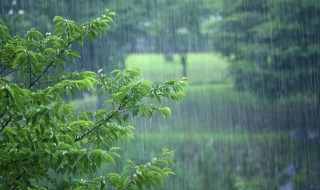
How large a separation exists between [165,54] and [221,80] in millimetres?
1199

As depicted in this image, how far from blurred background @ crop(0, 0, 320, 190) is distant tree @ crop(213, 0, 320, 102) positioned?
2 centimetres

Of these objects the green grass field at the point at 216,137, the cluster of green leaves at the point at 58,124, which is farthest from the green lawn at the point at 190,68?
the cluster of green leaves at the point at 58,124

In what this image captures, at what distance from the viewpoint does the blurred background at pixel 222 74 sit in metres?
8.76

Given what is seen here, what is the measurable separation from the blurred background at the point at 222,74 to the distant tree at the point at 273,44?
0.02 meters

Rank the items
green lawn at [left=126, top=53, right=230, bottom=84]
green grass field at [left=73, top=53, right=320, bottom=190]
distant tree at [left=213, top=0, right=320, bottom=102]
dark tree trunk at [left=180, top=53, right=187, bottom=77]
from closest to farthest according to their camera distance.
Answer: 1. green grass field at [left=73, top=53, right=320, bottom=190]
2. distant tree at [left=213, top=0, right=320, bottom=102]
3. green lawn at [left=126, top=53, right=230, bottom=84]
4. dark tree trunk at [left=180, top=53, right=187, bottom=77]

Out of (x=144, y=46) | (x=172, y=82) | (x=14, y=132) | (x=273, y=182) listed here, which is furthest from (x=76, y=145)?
(x=144, y=46)

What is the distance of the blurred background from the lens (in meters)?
8.76

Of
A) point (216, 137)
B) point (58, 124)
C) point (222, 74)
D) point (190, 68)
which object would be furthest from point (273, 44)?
point (58, 124)

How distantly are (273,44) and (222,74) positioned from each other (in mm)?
1106

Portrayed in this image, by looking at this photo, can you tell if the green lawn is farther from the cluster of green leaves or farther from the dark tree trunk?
the cluster of green leaves

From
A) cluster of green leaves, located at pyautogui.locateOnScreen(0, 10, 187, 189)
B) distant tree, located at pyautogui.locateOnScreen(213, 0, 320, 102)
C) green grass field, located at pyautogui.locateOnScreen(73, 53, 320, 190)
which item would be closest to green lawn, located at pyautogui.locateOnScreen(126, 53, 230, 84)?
green grass field, located at pyautogui.locateOnScreen(73, 53, 320, 190)

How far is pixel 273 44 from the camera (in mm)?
9453

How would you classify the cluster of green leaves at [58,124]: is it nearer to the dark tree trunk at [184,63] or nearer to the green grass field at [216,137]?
the green grass field at [216,137]

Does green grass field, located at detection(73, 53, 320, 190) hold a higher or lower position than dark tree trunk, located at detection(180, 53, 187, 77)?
lower
